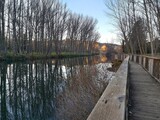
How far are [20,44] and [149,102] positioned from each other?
3648cm

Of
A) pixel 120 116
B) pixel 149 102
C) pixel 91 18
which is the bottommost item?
pixel 149 102

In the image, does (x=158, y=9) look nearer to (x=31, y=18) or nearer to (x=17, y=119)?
(x=17, y=119)

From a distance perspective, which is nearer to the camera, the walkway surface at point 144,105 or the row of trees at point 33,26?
the walkway surface at point 144,105

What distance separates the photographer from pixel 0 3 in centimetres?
3519

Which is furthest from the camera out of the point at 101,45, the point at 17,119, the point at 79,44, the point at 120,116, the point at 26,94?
the point at 101,45

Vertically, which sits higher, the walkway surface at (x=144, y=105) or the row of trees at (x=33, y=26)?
the row of trees at (x=33, y=26)

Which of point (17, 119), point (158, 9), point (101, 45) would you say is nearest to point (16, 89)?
point (17, 119)

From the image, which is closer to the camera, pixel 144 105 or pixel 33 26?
pixel 144 105

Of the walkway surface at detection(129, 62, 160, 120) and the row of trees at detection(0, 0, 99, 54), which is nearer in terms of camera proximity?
the walkway surface at detection(129, 62, 160, 120)

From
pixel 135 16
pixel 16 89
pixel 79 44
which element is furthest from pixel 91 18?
pixel 16 89

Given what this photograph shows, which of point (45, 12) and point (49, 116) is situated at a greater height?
point (45, 12)

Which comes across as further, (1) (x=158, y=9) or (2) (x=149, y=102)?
(1) (x=158, y=9)

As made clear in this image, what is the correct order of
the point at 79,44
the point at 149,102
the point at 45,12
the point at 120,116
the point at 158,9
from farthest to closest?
the point at 79,44, the point at 45,12, the point at 158,9, the point at 149,102, the point at 120,116

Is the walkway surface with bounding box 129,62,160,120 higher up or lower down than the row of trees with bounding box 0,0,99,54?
lower down
